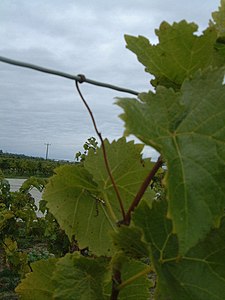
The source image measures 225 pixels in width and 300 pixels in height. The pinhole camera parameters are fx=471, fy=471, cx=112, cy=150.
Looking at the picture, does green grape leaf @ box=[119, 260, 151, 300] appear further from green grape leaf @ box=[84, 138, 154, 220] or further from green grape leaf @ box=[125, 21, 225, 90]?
green grape leaf @ box=[125, 21, 225, 90]

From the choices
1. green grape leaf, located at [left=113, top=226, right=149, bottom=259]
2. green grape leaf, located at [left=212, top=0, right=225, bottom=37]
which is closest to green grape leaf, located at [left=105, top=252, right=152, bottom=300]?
green grape leaf, located at [left=113, top=226, right=149, bottom=259]

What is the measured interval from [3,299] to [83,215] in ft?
19.3

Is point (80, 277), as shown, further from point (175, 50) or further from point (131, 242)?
point (175, 50)

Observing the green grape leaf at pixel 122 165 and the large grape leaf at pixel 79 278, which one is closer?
the large grape leaf at pixel 79 278

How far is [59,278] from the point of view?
95cm

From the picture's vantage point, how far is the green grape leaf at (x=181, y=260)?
0.86 m

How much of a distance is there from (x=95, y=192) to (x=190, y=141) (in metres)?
0.45

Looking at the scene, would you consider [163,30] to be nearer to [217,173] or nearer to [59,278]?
[217,173]

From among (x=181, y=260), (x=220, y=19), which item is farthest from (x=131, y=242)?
(x=220, y=19)

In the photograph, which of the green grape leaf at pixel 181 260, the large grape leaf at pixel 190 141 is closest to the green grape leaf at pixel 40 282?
the green grape leaf at pixel 181 260

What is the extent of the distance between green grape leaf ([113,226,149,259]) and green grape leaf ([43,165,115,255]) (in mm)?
276

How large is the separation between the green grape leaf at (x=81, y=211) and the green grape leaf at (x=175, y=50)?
0.34m

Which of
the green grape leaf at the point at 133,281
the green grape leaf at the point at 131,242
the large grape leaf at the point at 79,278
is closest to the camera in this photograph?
the green grape leaf at the point at 131,242

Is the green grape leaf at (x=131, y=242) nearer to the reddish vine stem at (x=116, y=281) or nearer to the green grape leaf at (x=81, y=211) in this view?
the reddish vine stem at (x=116, y=281)
